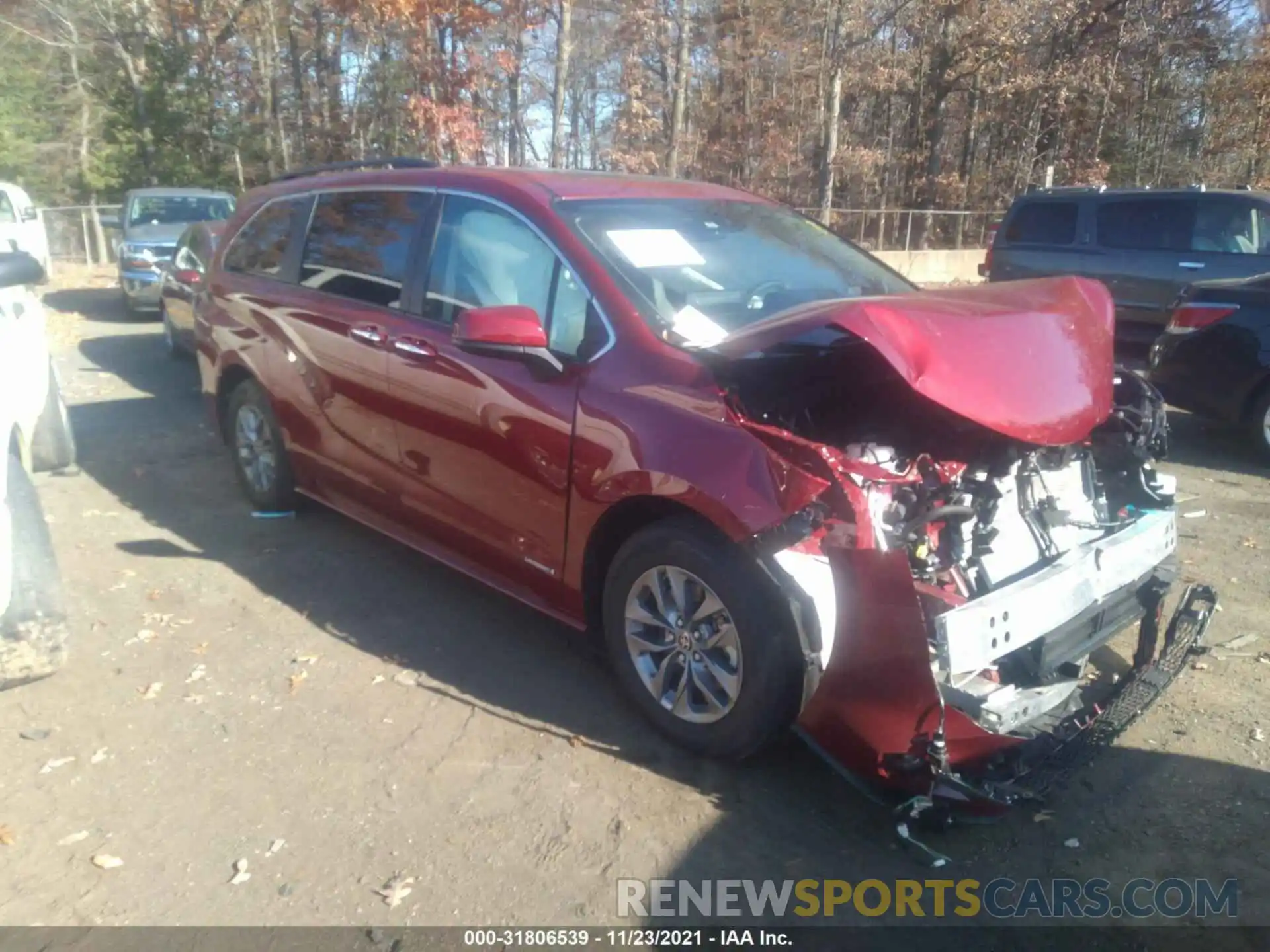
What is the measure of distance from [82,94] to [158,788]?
34.5 meters

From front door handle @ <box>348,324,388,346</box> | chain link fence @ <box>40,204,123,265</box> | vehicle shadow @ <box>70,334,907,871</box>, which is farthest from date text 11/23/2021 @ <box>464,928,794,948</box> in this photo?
chain link fence @ <box>40,204,123,265</box>

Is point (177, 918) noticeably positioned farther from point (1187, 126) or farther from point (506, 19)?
point (1187, 126)

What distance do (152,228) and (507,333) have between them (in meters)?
13.7

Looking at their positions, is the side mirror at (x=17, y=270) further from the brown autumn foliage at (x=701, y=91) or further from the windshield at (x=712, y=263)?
the brown autumn foliage at (x=701, y=91)

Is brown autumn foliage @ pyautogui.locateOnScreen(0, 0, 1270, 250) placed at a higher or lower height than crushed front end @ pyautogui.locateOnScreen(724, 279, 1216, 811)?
higher

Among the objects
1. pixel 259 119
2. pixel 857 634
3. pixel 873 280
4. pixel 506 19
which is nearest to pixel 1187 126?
pixel 506 19

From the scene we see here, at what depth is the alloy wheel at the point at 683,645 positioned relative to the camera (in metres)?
3.31

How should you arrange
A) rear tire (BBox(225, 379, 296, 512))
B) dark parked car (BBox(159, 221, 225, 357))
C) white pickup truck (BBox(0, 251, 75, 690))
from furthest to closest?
dark parked car (BBox(159, 221, 225, 357)), rear tire (BBox(225, 379, 296, 512)), white pickup truck (BBox(0, 251, 75, 690))

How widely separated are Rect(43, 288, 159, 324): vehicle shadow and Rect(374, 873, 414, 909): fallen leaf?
45.3 feet

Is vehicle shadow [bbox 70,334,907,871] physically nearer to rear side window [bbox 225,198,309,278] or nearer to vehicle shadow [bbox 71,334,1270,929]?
vehicle shadow [bbox 71,334,1270,929]

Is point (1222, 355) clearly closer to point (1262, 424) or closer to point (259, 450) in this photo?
point (1262, 424)

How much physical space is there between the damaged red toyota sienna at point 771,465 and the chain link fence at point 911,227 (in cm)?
2208

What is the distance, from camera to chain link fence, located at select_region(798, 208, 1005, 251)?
2616 cm

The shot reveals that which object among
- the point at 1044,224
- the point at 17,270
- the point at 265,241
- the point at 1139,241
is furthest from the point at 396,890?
the point at 1044,224
